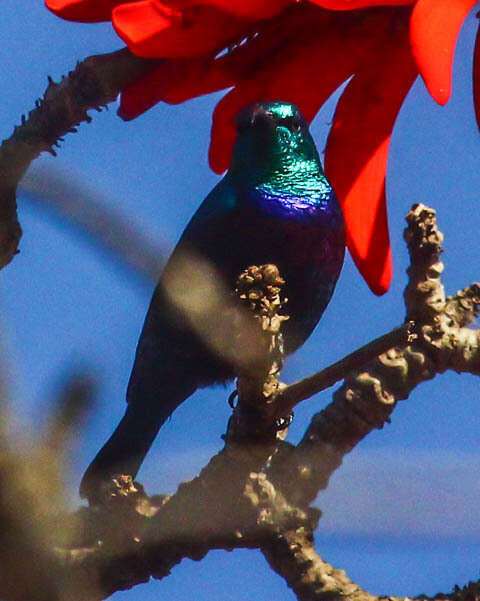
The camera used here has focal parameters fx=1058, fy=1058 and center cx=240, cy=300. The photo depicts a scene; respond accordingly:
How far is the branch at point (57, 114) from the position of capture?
47.8 inches

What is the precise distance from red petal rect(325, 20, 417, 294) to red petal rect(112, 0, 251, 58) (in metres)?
0.19

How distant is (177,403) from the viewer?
8.24ft

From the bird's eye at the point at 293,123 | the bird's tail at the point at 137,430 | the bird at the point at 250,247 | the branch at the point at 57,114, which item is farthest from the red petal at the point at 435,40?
the bird's tail at the point at 137,430

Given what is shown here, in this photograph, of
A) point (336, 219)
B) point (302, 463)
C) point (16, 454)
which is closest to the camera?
point (16, 454)

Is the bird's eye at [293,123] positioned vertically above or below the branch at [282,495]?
above

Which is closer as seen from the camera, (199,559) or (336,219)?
(199,559)

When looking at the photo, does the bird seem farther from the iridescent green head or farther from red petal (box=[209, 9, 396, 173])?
red petal (box=[209, 9, 396, 173])

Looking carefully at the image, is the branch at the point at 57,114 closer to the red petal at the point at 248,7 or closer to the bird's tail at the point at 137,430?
Result: the red petal at the point at 248,7

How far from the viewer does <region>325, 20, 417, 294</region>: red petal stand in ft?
4.09

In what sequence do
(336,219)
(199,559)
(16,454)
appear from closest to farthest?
1. (16,454)
2. (199,559)
3. (336,219)

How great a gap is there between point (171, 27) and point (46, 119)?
219 millimetres

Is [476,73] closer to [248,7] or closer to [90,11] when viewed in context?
[248,7]

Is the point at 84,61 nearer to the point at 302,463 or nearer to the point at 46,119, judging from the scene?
the point at 46,119

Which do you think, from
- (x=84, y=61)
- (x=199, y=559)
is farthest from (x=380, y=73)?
(x=199, y=559)
